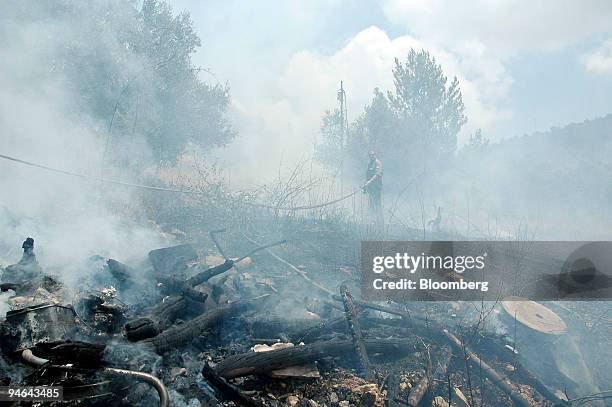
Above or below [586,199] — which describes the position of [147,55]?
above

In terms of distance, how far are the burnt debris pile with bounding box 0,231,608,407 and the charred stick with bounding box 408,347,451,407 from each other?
0.01 meters

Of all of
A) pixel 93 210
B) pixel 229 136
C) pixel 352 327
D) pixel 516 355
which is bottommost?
pixel 516 355

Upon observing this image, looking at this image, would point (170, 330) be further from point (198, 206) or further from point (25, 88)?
point (25, 88)

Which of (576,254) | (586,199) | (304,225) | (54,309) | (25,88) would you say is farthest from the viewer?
(586,199)

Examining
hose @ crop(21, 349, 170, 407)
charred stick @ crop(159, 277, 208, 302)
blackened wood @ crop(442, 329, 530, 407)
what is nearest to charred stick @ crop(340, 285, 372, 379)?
blackened wood @ crop(442, 329, 530, 407)

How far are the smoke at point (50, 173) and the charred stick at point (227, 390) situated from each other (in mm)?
3063

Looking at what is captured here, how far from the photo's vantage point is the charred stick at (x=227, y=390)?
8.84 ft

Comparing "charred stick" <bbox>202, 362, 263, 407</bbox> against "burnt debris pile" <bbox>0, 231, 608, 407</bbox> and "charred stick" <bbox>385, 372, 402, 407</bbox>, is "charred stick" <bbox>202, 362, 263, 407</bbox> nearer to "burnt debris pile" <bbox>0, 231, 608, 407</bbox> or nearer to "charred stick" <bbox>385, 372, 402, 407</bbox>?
"burnt debris pile" <bbox>0, 231, 608, 407</bbox>

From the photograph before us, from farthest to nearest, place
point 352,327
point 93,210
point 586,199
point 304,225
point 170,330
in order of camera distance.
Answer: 1. point 586,199
2. point 304,225
3. point 93,210
4. point 352,327
5. point 170,330

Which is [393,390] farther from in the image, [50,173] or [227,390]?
[50,173]

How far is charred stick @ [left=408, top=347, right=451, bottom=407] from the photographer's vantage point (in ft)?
10.2

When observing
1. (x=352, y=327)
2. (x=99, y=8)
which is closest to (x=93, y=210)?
(x=352, y=327)

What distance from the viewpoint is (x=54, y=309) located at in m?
2.95

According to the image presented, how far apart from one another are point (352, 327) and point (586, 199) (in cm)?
2241
